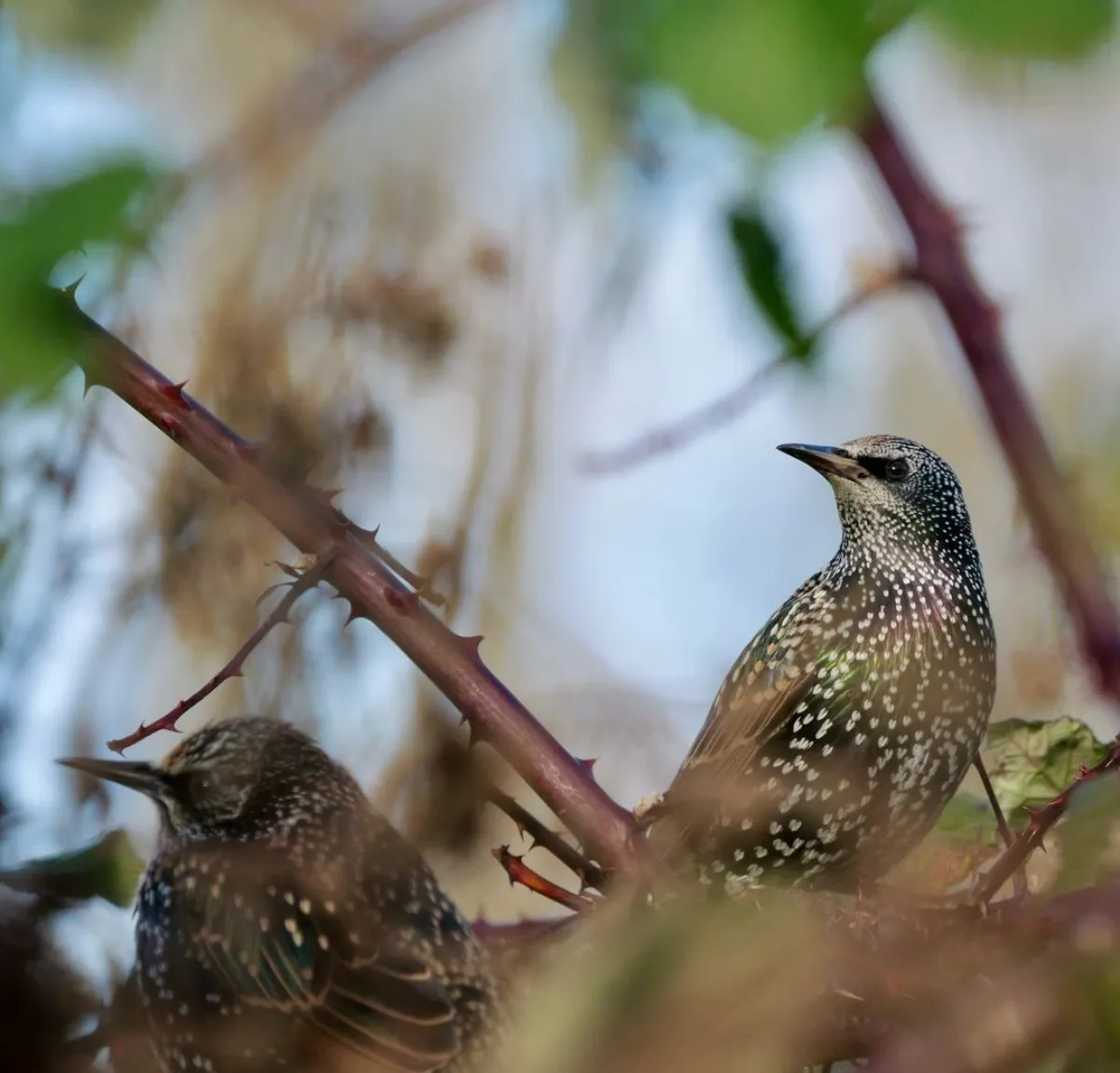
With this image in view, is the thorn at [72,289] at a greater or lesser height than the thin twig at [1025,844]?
greater

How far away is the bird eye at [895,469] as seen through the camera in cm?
383

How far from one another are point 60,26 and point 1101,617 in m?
0.94

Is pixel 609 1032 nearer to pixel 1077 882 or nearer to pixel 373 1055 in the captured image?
pixel 1077 882

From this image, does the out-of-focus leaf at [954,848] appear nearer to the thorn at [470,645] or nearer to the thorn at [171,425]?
the thorn at [470,645]

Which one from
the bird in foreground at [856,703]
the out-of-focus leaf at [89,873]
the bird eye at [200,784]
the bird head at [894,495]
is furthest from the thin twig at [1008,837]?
the bird eye at [200,784]

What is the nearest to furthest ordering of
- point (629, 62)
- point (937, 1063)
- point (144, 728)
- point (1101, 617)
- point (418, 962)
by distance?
point (937, 1063)
point (629, 62)
point (1101, 617)
point (144, 728)
point (418, 962)

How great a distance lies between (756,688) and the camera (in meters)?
3.50

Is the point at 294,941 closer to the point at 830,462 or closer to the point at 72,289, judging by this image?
the point at 830,462

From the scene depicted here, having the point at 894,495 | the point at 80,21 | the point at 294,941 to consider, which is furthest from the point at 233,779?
the point at 80,21

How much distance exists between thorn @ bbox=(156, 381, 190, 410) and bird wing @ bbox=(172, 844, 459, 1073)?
157 centimetres

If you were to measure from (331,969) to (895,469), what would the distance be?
69.2 inches

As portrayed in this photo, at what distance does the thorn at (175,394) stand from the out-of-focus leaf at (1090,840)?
4.17ft

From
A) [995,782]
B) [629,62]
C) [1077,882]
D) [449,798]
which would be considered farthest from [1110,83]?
[449,798]

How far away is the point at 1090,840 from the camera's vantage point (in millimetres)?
983
